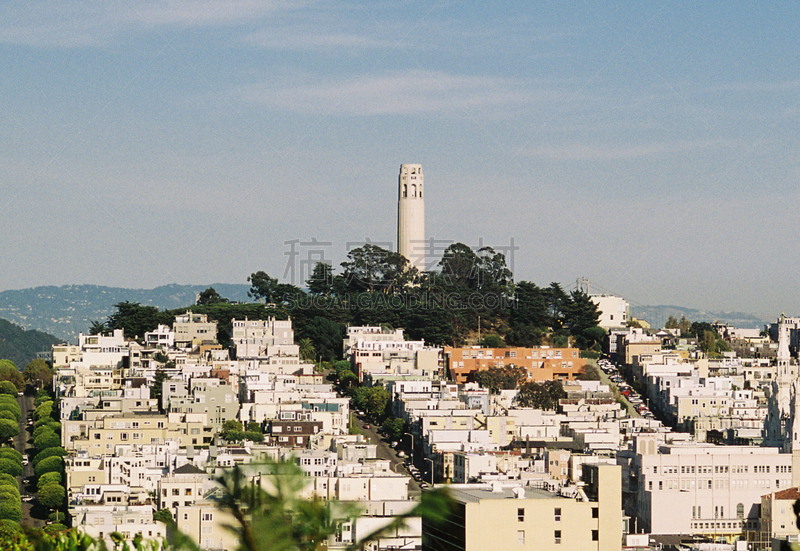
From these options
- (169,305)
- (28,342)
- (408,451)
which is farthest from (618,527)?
(169,305)

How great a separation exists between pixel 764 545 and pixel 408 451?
9825 mm

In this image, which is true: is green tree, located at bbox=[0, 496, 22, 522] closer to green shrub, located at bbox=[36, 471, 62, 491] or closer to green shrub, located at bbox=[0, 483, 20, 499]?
green shrub, located at bbox=[0, 483, 20, 499]

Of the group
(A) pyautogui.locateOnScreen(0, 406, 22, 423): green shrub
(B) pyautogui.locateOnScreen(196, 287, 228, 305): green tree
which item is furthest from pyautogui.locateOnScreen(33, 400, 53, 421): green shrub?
(B) pyautogui.locateOnScreen(196, 287, 228, 305): green tree

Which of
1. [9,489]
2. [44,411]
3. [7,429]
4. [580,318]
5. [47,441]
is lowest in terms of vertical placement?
[9,489]

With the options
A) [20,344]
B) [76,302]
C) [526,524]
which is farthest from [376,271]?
[76,302]

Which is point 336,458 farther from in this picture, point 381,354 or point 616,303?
point 616,303

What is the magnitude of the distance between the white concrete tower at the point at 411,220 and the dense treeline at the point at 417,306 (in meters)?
0.83

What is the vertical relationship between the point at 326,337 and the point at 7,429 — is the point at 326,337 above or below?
above

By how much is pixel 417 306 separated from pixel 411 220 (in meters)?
4.23

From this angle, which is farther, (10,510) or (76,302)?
(76,302)

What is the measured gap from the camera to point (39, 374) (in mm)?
46812

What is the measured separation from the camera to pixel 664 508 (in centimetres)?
3184

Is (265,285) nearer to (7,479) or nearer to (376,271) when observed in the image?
(376,271)

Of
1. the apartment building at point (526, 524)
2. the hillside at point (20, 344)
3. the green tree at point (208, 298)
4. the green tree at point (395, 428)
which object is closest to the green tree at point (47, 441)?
the green tree at point (395, 428)
